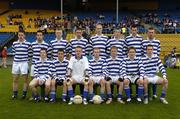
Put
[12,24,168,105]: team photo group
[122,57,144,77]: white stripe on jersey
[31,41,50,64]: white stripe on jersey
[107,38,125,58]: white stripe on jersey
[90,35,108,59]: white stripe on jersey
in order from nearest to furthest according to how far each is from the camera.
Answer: [12,24,168,105]: team photo group → [122,57,144,77]: white stripe on jersey → [31,41,50,64]: white stripe on jersey → [107,38,125,58]: white stripe on jersey → [90,35,108,59]: white stripe on jersey

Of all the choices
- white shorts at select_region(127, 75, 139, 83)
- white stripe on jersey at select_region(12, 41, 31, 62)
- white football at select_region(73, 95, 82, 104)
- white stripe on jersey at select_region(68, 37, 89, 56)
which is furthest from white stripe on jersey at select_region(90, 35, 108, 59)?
white stripe on jersey at select_region(12, 41, 31, 62)

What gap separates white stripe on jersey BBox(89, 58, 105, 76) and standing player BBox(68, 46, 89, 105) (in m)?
0.19

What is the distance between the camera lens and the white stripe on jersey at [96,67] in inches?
470

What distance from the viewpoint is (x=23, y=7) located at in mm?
48438

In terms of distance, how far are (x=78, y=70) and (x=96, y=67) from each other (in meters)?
0.52

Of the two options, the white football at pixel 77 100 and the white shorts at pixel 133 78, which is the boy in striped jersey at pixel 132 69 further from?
the white football at pixel 77 100

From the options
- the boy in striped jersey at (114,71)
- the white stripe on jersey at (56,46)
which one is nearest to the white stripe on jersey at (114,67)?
the boy in striped jersey at (114,71)

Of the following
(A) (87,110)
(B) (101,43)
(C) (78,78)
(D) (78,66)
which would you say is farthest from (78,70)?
(A) (87,110)

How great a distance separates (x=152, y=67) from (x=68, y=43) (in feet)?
8.67

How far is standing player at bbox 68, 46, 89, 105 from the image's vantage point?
11.6 meters

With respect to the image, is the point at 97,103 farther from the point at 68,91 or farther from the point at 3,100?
the point at 3,100

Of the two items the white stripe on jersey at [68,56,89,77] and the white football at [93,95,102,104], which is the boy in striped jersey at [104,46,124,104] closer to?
the white football at [93,95,102,104]

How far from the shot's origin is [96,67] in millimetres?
11984

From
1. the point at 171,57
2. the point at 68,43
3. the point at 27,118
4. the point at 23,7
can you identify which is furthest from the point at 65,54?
the point at 23,7
